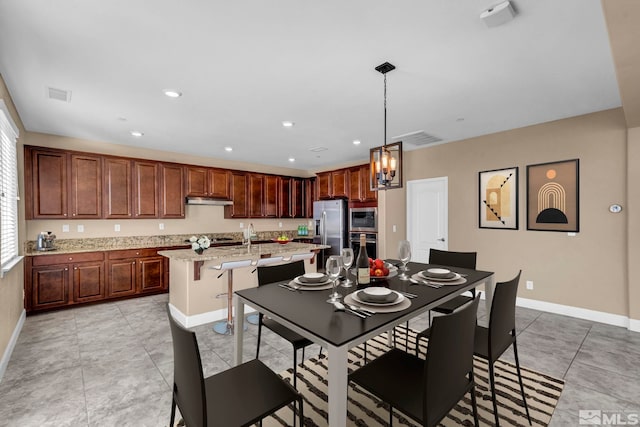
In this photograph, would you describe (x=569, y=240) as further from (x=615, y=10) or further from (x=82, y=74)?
(x=82, y=74)

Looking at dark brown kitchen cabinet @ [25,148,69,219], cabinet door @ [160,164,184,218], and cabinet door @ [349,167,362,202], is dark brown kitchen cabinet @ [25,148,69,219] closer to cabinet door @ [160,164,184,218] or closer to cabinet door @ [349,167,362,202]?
cabinet door @ [160,164,184,218]

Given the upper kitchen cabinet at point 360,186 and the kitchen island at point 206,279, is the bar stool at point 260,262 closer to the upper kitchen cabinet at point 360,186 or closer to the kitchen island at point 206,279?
the kitchen island at point 206,279

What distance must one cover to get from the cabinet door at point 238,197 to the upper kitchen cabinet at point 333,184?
1.64 metres

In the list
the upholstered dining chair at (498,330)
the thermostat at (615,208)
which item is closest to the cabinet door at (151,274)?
the upholstered dining chair at (498,330)

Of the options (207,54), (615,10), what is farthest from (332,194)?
(615,10)

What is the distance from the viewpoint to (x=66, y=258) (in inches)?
160

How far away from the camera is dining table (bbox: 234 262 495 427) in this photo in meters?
1.17

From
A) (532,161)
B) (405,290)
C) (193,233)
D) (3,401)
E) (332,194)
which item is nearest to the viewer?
(405,290)

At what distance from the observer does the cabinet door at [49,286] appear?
3879 mm

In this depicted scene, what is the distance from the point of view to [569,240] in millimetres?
3670

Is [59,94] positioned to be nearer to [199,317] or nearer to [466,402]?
[199,317]

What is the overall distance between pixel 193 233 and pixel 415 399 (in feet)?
17.3

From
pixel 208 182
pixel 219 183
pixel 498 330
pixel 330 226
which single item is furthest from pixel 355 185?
pixel 498 330

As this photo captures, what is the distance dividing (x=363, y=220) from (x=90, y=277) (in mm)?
4522
